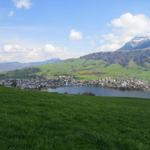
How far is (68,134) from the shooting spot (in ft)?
55.5

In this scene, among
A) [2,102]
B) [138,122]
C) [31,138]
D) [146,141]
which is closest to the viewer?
[31,138]

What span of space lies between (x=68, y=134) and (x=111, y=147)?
8.46 feet

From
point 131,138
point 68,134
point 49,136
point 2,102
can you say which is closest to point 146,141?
point 131,138

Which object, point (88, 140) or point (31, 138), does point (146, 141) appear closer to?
point (88, 140)

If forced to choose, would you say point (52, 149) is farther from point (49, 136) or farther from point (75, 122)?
point (75, 122)

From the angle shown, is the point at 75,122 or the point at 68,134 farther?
the point at 75,122

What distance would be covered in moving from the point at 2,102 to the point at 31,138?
11962 millimetres

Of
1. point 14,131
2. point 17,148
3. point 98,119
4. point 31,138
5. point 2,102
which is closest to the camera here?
point 17,148

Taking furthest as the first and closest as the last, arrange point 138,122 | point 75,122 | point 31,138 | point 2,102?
point 2,102 < point 138,122 < point 75,122 < point 31,138

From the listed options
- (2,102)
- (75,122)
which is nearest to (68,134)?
(75,122)

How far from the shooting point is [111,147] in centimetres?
1555

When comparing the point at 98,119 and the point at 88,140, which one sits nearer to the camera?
the point at 88,140

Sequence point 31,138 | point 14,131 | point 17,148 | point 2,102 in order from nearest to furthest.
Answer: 1. point 17,148
2. point 31,138
3. point 14,131
4. point 2,102

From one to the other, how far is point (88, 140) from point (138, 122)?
30.1 feet
